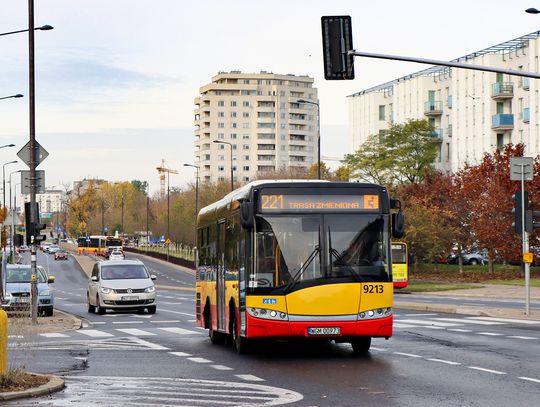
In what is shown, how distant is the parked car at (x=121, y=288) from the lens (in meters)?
38.9

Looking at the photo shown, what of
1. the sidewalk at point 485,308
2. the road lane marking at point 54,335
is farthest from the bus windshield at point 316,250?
the sidewalk at point 485,308

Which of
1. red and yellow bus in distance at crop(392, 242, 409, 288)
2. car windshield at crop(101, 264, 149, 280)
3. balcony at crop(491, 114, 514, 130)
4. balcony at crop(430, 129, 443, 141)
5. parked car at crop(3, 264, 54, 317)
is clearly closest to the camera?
parked car at crop(3, 264, 54, 317)

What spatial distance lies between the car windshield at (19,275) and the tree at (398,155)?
217 feet

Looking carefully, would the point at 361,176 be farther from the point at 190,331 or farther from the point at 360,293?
the point at 360,293

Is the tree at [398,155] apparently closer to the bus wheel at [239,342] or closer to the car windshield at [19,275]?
the car windshield at [19,275]

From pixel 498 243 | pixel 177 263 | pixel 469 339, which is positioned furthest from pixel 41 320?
pixel 177 263

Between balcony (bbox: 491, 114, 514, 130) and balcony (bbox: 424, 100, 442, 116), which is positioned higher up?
→ balcony (bbox: 424, 100, 442, 116)

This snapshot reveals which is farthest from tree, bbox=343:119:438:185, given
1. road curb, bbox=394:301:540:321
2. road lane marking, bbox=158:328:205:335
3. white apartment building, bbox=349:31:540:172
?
road lane marking, bbox=158:328:205:335

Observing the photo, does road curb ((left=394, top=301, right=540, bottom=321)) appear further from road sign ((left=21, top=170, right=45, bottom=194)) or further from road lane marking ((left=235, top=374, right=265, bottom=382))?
road lane marking ((left=235, top=374, right=265, bottom=382))

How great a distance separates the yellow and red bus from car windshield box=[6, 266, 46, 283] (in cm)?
2073

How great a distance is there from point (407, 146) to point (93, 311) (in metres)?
66.8

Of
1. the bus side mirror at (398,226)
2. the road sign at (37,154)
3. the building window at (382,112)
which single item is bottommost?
the bus side mirror at (398,226)

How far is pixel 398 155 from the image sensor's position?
106375 mm

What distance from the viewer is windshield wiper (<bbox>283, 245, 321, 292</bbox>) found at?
19.3 metres
